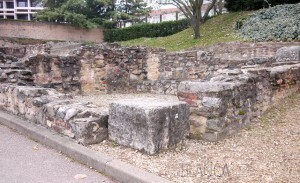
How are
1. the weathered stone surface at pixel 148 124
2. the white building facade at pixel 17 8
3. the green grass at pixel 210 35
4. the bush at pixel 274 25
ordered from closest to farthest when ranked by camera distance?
1. the weathered stone surface at pixel 148 124
2. the bush at pixel 274 25
3. the green grass at pixel 210 35
4. the white building facade at pixel 17 8

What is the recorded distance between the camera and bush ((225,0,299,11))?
720 inches

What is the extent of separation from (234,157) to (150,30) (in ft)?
76.6

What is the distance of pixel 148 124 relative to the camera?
339cm

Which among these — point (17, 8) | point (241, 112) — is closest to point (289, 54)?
point (241, 112)

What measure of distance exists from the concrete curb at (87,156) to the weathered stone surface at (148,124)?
1.26 ft

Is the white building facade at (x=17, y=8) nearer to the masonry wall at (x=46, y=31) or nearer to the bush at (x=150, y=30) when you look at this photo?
the masonry wall at (x=46, y=31)

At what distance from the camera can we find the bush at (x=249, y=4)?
1830cm

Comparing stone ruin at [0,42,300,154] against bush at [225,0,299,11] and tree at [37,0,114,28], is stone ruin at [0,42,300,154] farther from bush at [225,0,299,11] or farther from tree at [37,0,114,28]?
tree at [37,0,114,28]

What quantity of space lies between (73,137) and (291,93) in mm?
4381

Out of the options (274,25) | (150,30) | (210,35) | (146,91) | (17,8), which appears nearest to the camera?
(146,91)

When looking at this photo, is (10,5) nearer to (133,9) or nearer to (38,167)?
(133,9)

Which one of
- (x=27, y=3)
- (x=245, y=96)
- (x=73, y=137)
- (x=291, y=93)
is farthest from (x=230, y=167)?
(x=27, y=3)

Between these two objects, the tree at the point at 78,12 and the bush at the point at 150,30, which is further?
the tree at the point at 78,12

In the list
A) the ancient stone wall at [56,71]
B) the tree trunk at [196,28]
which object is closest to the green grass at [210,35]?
the tree trunk at [196,28]
